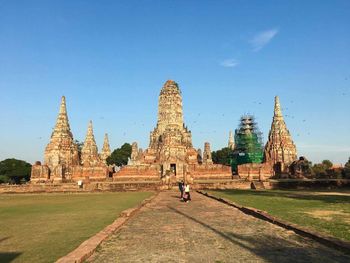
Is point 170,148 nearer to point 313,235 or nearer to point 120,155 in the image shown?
point 120,155

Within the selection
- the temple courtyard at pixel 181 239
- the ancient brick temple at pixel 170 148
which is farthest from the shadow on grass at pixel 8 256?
the ancient brick temple at pixel 170 148

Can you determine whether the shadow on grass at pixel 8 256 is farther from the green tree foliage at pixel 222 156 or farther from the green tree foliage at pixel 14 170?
the green tree foliage at pixel 222 156

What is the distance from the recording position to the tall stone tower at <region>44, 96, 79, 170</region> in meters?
49.9

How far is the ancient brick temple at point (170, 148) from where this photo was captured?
1746 inches

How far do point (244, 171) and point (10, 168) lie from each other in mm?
50862

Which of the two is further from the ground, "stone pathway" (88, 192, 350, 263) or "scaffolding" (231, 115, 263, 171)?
"scaffolding" (231, 115, 263, 171)

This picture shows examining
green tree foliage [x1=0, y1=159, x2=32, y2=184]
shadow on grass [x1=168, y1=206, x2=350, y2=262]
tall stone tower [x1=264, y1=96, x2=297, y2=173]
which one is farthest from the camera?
green tree foliage [x1=0, y1=159, x2=32, y2=184]

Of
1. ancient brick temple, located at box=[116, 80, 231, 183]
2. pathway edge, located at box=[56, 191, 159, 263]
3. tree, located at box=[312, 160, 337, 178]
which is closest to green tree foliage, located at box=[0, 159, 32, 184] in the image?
ancient brick temple, located at box=[116, 80, 231, 183]

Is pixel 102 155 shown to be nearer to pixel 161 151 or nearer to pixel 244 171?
pixel 161 151

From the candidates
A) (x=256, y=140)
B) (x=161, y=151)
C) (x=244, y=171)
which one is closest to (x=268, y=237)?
(x=244, y=171)

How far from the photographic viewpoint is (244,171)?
142ft

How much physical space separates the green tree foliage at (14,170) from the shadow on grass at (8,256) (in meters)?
69.0

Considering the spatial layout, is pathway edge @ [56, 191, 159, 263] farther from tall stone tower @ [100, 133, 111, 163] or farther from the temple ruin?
tall stone tower @ [100, 133, 111, 163]

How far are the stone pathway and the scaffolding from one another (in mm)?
53370
